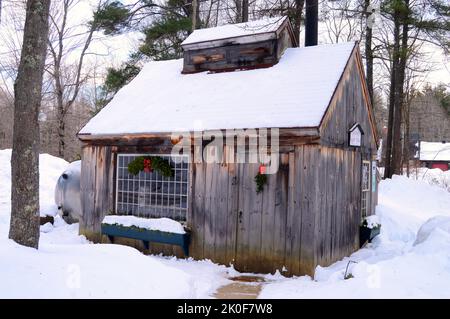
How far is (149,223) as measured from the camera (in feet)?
27.7

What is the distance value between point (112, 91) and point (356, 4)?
435 inches

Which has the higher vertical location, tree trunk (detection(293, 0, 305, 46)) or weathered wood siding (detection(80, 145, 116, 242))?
tree trunk (detection(293, 0, 305, 46))

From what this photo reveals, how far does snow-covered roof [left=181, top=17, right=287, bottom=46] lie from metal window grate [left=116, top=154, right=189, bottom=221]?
3.46 m

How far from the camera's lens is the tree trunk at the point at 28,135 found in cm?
536

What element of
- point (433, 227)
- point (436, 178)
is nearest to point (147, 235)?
point (433, 227)

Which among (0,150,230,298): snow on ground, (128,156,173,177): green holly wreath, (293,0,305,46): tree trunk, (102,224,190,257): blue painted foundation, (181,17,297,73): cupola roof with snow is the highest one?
(293,0,305,46): tree trunk

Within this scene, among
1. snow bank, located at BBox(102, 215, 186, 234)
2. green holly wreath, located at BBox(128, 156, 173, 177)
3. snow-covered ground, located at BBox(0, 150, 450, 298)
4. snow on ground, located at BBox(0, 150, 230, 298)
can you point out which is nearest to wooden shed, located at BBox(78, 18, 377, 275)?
green holly wreath, located at BBox(128, 156, 173, 177)

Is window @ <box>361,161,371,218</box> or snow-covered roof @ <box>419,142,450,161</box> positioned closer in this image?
window @ <box>361,161,371,218</box>

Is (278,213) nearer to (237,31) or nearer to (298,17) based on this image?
(237,31)

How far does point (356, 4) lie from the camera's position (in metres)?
16.5

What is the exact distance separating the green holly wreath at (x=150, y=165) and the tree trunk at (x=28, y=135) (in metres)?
3.18

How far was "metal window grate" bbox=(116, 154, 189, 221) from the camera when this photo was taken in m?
8.42

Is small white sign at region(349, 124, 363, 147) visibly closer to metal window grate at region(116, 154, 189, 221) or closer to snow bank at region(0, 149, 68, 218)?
metal window grate at region(116, 154, 189, 221)

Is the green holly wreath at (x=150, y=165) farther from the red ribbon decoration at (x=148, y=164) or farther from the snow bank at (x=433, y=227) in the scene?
the snow bank at (x=433, y=227)
